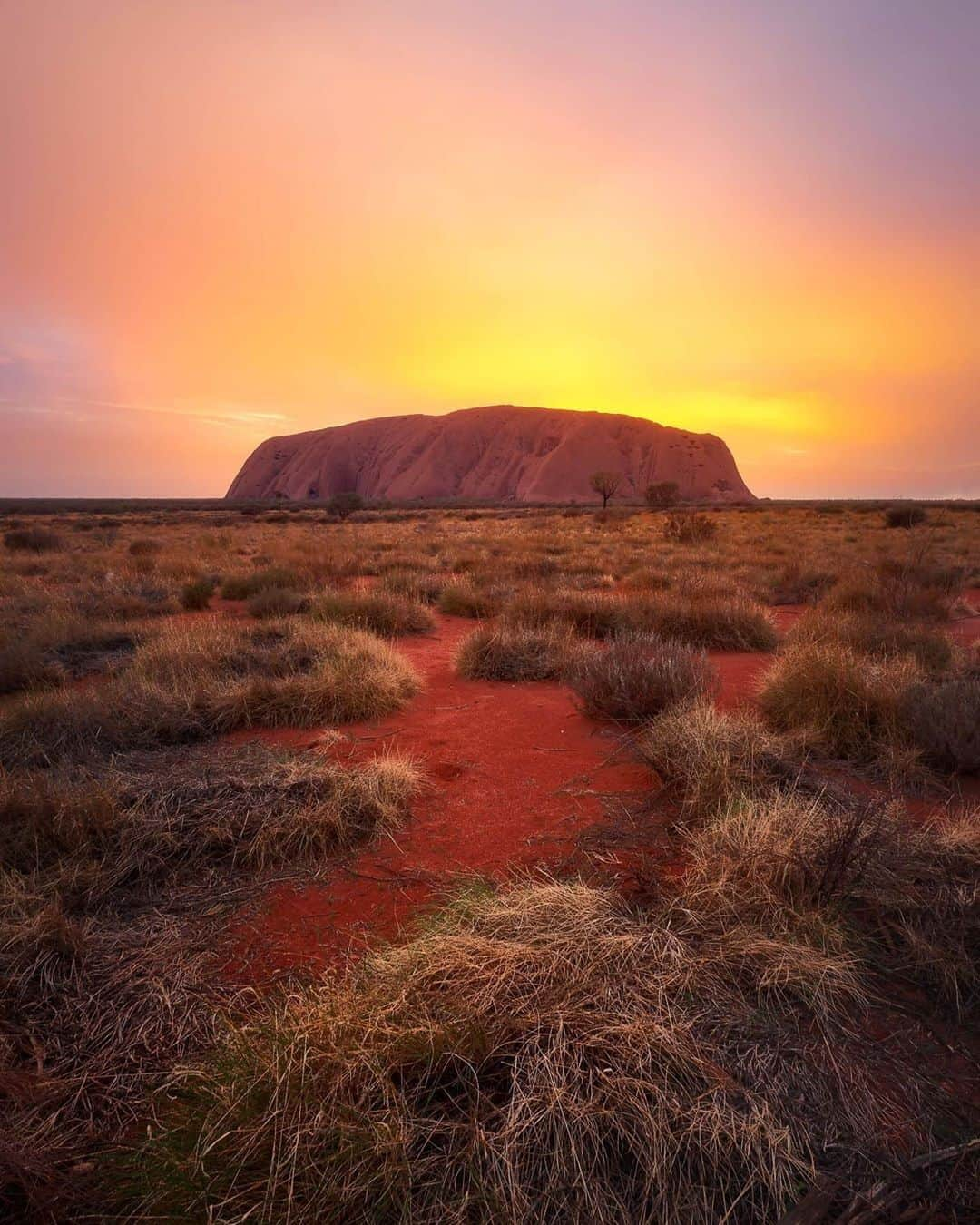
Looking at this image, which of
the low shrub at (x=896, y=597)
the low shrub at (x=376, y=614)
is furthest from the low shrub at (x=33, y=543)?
the low shrub at (x=896, y=597)

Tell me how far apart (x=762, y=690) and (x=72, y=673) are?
6.53 m

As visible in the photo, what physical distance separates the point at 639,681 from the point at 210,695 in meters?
3.42

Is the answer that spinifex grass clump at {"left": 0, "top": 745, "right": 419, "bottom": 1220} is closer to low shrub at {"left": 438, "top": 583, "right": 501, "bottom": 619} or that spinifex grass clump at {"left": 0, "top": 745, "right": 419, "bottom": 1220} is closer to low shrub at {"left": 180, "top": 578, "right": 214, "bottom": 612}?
low shrub at {"left": 438, "top": 583, "right": 501, "bottom": 619}

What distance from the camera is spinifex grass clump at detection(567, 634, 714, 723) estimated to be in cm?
492

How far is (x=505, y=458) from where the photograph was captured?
302 feet

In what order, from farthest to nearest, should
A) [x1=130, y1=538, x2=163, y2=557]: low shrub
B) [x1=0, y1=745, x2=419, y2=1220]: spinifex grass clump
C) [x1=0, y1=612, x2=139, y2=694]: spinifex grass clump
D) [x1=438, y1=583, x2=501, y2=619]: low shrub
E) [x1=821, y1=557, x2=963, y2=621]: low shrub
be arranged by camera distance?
[x1=130, y1=538, x2=163, y2=557]: low shrub
[x1=438, y1=583, x2=501, y2=619]: low shrub
[x1=821, y1=557, x2=963, y2=621]: low shrub
[x1=0, y1=612, x2=139, y2=694]: spinifex grass clump
[x1=0, y1=745, x2=419, y2=1220]: spinifex grass clump

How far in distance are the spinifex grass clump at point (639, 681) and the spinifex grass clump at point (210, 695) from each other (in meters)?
1.66

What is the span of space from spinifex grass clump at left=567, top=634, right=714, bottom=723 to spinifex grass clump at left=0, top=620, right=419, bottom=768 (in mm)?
1659

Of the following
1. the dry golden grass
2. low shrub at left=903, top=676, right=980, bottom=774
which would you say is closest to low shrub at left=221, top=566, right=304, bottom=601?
the dry golden grass

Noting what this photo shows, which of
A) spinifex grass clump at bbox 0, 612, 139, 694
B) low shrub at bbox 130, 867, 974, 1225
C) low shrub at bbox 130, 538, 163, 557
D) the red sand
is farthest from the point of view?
low shrub at bbox 130, 538, 163, 557

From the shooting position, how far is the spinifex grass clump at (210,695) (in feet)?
14.2

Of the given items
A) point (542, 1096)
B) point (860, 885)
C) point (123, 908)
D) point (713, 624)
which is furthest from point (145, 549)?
point (542, 1096)

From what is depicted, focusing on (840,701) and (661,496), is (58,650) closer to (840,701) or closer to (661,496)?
(840,701)

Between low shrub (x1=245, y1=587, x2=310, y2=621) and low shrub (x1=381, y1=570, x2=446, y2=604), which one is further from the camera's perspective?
low shrub (x1=381, y1=570, x2=446, y2=604)
